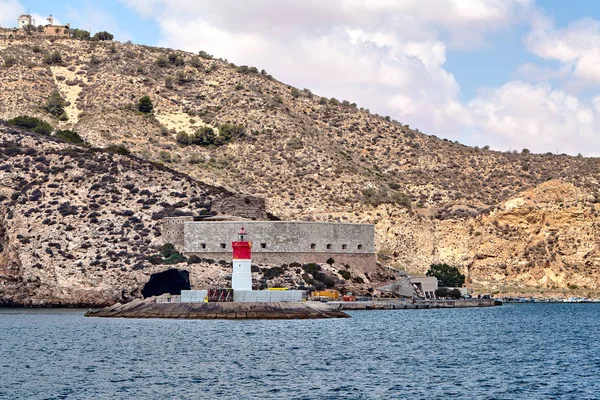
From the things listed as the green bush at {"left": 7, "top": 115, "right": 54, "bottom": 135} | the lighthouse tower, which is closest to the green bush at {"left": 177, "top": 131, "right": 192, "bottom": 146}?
the green bush at {"left": 7, "top": 115, "right": 54, "bottom": 135}

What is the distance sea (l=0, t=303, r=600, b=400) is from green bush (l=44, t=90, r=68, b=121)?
5284 cm

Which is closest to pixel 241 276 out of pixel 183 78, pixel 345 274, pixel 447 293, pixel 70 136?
pixel 345 274

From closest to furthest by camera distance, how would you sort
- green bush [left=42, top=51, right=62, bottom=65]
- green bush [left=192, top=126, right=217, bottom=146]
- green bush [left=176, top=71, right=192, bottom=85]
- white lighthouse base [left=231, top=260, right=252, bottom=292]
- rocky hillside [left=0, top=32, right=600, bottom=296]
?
1. white lighthouse base [left=231, top=260, right=252, bottom=292]
2. rocky hillside [left=0, top=32, right=600, bottom=296]
3. green bush [left=192, top=126, right=217, bottom=146]
4. green bush [left=176, top=71, right=192, bottom=85]
5. green bush [left=42, top=51, right=62, bottom=65]

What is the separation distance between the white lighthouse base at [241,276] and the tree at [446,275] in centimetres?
3326

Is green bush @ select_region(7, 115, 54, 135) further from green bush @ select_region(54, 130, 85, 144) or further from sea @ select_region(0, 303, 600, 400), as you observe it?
sea @ select_region(0, 303, 600, 400)

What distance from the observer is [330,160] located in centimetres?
10856

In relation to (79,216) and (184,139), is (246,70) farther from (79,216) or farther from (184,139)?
(79,216)

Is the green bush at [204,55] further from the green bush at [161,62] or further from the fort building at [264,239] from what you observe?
the fort building at [264,239]

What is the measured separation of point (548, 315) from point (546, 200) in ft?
83.2

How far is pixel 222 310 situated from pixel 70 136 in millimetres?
49100

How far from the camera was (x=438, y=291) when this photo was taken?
86000 mm

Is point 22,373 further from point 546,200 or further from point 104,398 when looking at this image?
point 546,200

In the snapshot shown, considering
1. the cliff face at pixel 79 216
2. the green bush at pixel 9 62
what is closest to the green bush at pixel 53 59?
the green bush at pixel 9 62

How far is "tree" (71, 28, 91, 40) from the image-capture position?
138125 mm
